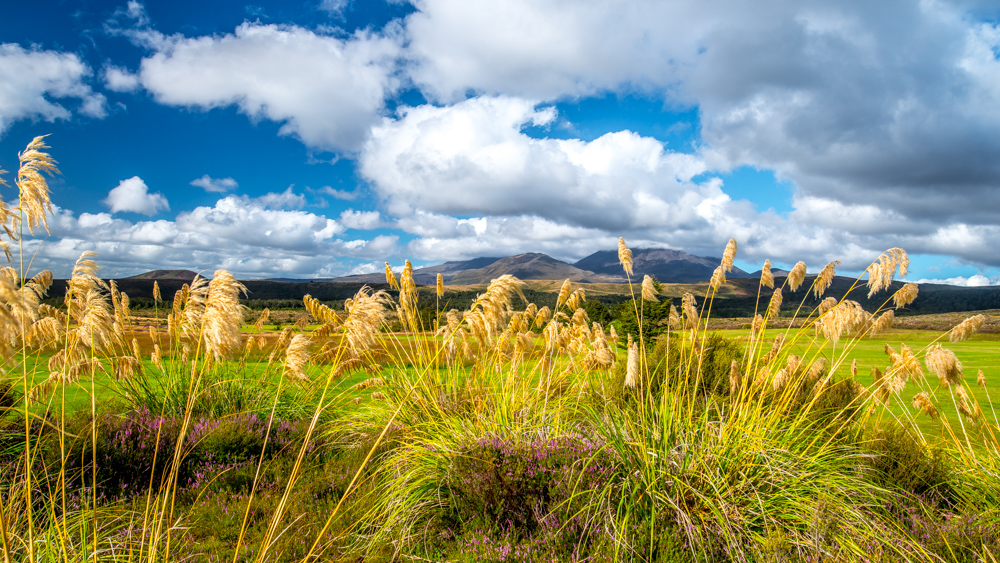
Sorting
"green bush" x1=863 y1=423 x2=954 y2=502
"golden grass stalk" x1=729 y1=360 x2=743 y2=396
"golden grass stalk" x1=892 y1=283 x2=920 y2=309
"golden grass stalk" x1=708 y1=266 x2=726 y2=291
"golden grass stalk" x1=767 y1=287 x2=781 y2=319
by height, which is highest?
"golden grass stalk" x1=708 y1=266 x2=726 y2=291

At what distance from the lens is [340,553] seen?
4602 millimetres

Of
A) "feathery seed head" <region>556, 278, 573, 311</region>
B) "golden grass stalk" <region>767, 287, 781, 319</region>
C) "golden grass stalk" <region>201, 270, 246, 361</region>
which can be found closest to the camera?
"golden grass stalk" <region>201, 270, 246, 361</region>

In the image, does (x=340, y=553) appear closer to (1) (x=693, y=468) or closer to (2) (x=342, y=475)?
(2) (x=342, y=475)

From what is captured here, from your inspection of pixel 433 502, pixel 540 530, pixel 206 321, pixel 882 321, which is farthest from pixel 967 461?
pixel 206 321

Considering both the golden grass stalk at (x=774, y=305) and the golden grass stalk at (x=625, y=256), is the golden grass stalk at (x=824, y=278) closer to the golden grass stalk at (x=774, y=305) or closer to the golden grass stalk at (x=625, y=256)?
the golden grass stalk at (x=774, y=305)

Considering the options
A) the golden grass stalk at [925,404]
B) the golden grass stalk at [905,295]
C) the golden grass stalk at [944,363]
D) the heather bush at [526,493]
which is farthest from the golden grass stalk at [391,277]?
the golden grass stalk at [925,404]

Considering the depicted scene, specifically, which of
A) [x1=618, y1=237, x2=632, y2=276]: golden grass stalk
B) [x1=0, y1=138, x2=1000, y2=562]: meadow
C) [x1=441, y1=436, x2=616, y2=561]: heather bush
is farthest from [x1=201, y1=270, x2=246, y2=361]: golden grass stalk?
[x1=618, y1=237, x2=632, y2=276]: golden grass stalk

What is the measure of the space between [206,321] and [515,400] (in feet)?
13.3

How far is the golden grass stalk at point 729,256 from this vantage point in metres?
5.50

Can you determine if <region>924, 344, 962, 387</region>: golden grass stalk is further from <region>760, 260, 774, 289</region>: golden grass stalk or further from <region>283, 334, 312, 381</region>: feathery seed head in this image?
<region>283, 334, 312, 381</region>: feathery seed head

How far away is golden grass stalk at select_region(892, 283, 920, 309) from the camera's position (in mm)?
5239

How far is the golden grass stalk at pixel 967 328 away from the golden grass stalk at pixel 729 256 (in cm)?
224

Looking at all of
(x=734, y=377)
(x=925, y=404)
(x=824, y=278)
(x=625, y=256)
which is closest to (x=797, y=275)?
(x=824, y=278)

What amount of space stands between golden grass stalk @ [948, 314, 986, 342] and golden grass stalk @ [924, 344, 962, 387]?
0.18m
